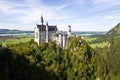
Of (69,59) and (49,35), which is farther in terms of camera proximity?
(49,35)

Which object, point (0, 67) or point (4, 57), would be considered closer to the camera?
point (0, 67)

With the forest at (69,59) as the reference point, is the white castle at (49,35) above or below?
above

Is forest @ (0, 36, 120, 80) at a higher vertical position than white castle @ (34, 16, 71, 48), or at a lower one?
lower

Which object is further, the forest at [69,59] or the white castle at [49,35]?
the white castle at [49,35]

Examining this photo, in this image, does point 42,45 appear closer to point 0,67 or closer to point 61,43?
point 61,43

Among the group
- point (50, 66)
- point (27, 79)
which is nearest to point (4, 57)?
point (27, 79)

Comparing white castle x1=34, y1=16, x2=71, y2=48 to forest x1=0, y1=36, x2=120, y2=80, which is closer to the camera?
forest x1=0, y1=36, x2=120, y2=80

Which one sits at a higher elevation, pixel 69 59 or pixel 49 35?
pixel 49 35

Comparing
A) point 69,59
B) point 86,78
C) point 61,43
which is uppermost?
point 61,43
